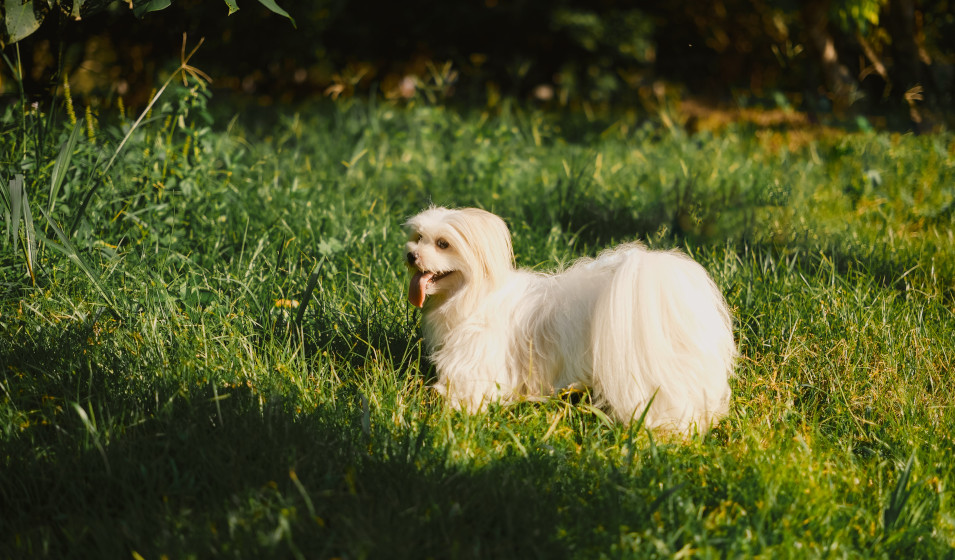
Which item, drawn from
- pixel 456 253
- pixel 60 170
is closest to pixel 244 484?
pixel 456 253

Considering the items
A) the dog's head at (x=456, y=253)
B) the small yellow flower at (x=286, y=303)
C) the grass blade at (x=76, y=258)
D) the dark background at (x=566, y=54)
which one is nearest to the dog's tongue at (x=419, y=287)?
the dog's head at (x=456, y=253)

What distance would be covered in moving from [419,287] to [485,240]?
0.30 metres

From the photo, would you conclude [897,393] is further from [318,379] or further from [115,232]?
[115,232]

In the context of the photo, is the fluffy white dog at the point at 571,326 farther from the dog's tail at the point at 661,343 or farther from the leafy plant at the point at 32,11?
the leafy plant at the point at 32,11

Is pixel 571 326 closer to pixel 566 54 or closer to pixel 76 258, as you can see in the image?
pixel 76 258

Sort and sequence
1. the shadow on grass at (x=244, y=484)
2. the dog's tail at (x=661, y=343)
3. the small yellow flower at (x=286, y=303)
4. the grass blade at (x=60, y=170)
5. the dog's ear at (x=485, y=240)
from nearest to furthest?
1. the shadow on grass at (x=244, y=484)
2. the dog's tail at (x=661, y=343)
3. the dog's ear at (x=485, y=240)
4. the grass blade at (x=60, y=170)
5. the small yellow flower at (x=286, y=303)

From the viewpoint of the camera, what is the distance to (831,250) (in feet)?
13.4

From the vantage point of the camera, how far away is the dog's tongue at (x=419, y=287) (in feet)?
8.75

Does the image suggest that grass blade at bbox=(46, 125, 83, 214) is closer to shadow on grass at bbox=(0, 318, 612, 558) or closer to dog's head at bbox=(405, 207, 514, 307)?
shadow on grass at bbox=(0, 318, 612, 558)

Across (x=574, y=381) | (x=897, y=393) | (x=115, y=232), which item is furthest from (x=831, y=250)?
(x=115, y=232)

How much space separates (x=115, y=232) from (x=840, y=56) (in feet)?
26.5

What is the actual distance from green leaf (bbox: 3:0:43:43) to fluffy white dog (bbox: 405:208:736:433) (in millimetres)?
1593

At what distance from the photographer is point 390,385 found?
280 cm

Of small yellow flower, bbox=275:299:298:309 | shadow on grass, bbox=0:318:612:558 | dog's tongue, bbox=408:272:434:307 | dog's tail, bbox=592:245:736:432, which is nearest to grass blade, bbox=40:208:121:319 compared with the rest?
shadow on grass, bbox=0:318:612:558
